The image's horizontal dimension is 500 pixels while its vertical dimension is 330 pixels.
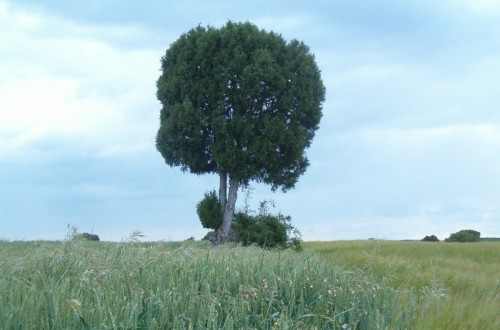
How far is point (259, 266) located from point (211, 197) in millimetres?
23584

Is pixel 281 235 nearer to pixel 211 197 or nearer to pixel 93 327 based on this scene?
pixel 211 197

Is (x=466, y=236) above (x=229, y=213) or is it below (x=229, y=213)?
below

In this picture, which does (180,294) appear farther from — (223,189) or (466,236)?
(466,236)

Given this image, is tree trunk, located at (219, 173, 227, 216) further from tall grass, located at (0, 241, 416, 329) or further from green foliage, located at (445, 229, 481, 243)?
tall grass, located at (0, 241, 416, 329)

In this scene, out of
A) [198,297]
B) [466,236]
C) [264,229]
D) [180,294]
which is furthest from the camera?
[466,236]

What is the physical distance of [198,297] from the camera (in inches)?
199

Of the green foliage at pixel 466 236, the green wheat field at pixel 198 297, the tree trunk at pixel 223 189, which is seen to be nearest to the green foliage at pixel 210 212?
the tree trunk at pixel 223 189

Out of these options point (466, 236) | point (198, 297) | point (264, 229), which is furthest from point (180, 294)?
point (466, 236)

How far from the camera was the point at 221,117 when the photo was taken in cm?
2895

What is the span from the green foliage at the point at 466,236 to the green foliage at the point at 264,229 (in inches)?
463

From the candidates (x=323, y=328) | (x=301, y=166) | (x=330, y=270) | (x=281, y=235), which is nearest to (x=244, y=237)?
(x=281, y=235)

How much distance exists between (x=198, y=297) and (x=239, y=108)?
24610 mm

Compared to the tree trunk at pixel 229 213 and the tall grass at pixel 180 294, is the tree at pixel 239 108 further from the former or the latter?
the tall grass at pixel 180 294

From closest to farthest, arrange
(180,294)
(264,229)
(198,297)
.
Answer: (198,297) → (180,294) → (264,229)
